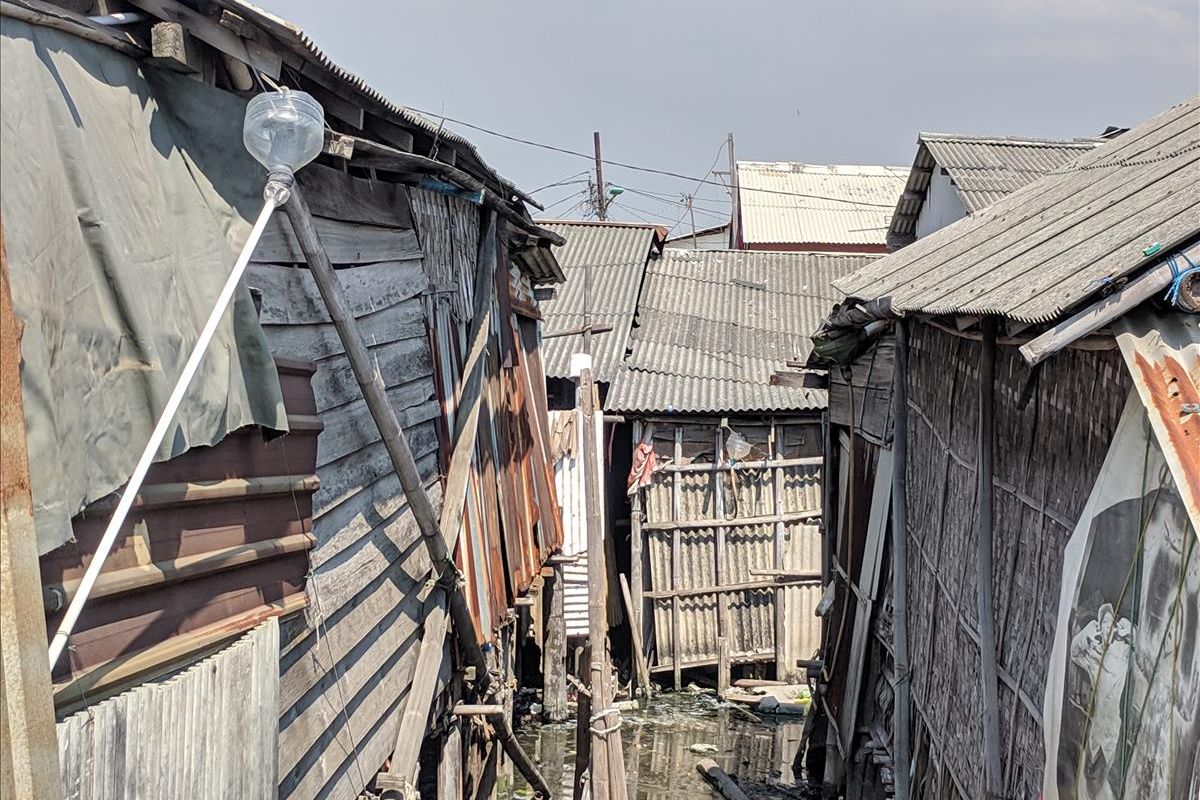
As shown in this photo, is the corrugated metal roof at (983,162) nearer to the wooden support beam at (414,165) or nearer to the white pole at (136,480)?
the wooden support beam at (414,165)

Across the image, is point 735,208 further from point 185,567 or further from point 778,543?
point 185,567

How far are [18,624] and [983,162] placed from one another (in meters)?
12.7

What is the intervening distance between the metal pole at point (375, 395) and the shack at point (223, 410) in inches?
0.6

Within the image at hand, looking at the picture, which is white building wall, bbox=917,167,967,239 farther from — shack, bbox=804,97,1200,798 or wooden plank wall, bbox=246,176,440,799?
wooden plank wall, bbox=246,176,440,799

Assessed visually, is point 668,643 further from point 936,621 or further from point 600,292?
point 936,621

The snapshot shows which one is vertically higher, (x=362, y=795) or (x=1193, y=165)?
(x=1193, y=165)

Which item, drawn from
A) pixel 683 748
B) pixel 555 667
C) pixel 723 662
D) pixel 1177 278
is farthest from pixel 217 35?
pixel 723 662

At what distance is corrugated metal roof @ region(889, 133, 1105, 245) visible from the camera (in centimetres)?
1212

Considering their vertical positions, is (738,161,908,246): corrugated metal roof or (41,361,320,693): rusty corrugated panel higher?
(738,161,908,246): corrugated metal roof

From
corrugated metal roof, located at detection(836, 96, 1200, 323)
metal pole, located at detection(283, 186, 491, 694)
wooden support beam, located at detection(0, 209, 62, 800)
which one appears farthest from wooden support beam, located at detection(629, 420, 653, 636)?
wooden support beam, located at detection(0, 209, 62, 800)

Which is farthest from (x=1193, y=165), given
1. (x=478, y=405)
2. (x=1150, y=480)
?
(x=478, y=405)

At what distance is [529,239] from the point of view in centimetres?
970

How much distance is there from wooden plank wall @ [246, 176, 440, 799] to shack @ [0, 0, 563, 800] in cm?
2

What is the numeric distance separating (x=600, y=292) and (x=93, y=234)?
16.5 metres
